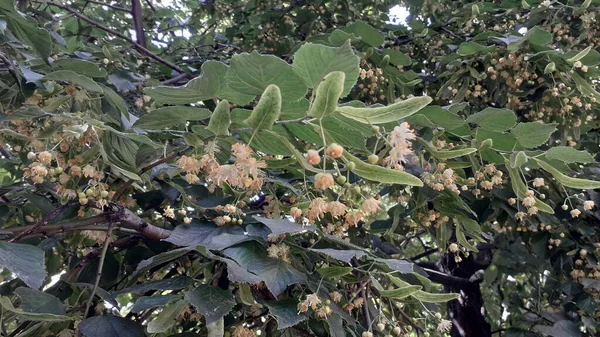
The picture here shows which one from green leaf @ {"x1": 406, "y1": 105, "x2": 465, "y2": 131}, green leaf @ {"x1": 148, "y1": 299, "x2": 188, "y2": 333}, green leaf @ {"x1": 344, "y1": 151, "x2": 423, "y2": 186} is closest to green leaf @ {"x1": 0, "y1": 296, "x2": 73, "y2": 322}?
green leaf @ {"x1": 148, "y1": 299, "x2": 188, "y2": 333}

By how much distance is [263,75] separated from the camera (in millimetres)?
862

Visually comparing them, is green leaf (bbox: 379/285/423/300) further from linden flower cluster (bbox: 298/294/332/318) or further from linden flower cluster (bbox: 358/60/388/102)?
linden flower cluster (bbox: 358/60/388/102)

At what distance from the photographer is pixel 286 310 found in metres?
1.11

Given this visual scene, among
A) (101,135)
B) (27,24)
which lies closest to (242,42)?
(27,24)

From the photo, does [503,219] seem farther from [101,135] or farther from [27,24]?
[27,24]

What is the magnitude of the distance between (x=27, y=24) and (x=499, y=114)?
46.7 inches

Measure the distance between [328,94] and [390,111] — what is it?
112 mm

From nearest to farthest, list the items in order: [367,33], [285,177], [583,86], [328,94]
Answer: [328,94] < [285,177] < [583,86] < [367,33]

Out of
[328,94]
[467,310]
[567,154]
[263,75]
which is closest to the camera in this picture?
[328,94]

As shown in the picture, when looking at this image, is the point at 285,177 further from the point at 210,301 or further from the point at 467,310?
the point at 467,310

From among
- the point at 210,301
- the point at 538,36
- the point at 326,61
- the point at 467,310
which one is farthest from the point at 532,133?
the point at 467,310

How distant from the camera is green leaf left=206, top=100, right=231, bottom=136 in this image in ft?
2.90

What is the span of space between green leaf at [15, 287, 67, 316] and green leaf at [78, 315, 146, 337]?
7cm

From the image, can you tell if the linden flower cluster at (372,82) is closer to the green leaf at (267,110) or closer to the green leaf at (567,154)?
the green leaf at (567,154)
